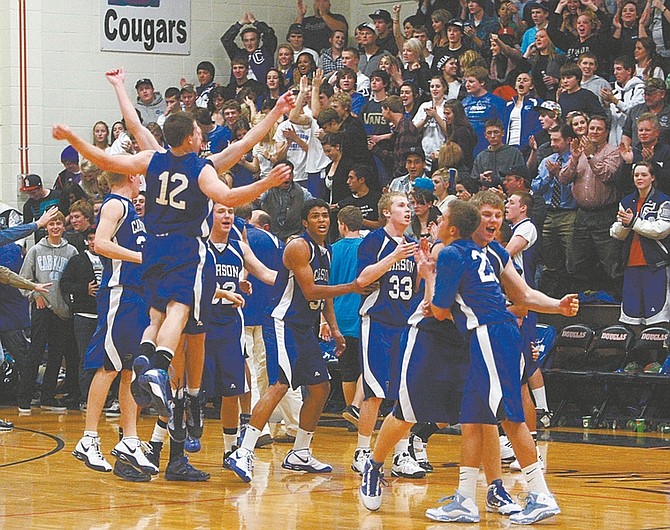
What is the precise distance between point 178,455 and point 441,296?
7.76ft

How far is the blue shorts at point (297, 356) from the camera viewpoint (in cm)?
878

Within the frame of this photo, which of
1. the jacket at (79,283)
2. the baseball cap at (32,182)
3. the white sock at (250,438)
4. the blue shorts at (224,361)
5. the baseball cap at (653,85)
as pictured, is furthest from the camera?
the baseball cap at (32,182)

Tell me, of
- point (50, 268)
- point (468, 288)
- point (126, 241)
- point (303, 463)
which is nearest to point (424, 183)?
point (50, 268)

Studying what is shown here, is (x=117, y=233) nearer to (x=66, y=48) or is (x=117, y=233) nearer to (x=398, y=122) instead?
(x=398, y=122)

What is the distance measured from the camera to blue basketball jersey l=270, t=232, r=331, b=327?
29.2 ft

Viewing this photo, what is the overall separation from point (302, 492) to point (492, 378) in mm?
1736

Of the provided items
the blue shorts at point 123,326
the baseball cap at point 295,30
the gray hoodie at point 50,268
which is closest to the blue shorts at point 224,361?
the blue shorts at point 123,326

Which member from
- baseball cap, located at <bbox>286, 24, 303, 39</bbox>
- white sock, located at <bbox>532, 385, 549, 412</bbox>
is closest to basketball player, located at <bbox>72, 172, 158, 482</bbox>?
white sock, located at <bbox>532, 385, 549, 412</bbox>

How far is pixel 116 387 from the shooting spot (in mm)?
13867

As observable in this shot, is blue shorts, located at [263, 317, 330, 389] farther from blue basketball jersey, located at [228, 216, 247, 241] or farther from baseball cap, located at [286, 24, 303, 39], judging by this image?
baseball cap, located at [286, 24, 303, 39]

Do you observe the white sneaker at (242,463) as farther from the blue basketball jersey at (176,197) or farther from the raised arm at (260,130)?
the raised arm at (260,130)

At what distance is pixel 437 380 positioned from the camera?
7227 mm

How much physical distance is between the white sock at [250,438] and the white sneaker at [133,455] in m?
0.59

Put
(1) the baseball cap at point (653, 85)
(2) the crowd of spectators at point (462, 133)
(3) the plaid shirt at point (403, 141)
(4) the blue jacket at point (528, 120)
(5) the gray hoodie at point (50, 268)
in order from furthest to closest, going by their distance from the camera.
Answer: (3) the plaid shirt at point (403, 141), (4) the blue jacket at point (528, 120), (5) the gray hoodie at point (50, 268), (1) the baseball cap at point (653, 85), (2) the crowd of spectators at point (462, 133)
